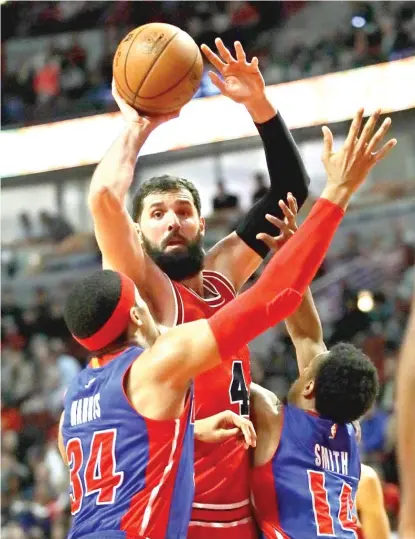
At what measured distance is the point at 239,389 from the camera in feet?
11.4

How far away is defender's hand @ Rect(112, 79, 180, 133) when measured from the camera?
11.4 feet

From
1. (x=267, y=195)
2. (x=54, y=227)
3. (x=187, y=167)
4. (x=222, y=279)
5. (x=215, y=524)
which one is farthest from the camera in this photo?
(x=54, y=227)

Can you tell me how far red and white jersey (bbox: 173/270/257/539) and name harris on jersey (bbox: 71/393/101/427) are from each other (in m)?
0.54

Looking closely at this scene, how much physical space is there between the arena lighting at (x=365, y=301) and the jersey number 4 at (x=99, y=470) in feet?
25.0

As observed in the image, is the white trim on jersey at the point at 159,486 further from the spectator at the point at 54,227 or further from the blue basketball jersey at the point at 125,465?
the spectator at the point at 54,227

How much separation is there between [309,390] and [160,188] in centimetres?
95

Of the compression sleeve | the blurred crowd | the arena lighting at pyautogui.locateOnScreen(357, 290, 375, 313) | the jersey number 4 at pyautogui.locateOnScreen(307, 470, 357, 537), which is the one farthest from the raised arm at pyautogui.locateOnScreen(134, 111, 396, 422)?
the blurred crowd

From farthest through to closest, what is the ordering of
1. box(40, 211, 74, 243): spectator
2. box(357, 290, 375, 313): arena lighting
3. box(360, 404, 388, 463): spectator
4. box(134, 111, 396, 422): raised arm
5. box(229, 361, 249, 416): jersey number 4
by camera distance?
box(40, 211, 74, 243): spectator
box(357, 290, 375, 313): arena lighting
box(360, 404, 388, 463): spectator
box(229, 361, 249, 416): jersey number 4
box(134, 111, 396, 422): raised arm

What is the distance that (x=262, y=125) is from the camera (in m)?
3.82

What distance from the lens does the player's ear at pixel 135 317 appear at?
9.61 ft

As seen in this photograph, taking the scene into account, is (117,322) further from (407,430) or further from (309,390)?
(407,430)

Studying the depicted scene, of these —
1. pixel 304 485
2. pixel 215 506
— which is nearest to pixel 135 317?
pixel 215 506

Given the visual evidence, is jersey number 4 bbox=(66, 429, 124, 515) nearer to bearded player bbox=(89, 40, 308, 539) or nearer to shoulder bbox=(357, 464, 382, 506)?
Answer: bearded player bbox=(89, 40, 308, 539)

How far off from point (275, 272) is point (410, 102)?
8.51 meters
